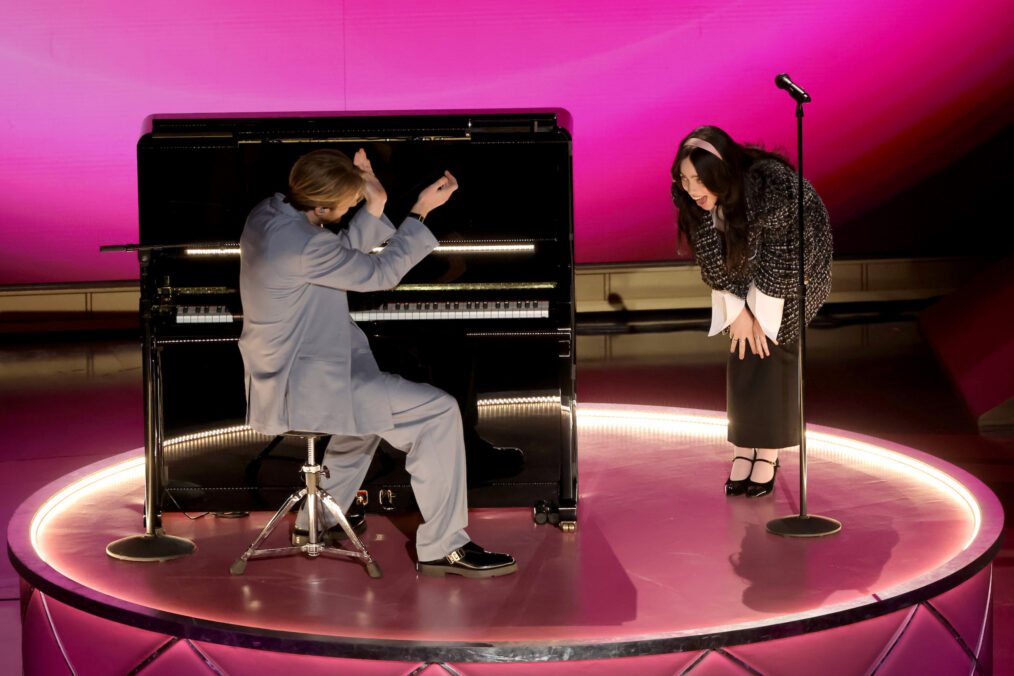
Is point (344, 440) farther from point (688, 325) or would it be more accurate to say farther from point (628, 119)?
point (688, 325)

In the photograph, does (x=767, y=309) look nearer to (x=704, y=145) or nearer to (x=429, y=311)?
(x=704, y=145)

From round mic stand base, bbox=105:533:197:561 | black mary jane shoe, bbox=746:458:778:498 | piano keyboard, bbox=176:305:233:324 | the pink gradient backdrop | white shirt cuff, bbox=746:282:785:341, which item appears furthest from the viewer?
the pink gradient backdrop

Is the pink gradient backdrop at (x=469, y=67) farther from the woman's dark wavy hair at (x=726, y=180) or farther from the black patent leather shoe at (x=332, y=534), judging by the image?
the black patent leather shoe at (x=332, y=534)

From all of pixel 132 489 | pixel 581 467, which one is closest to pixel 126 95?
pixel 132 489

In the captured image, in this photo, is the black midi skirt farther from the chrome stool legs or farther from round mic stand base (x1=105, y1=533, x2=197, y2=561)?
round mic stand base (x1=105, y1=533, x2=197, y2=561)

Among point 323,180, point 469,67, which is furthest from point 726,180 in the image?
point 469,67

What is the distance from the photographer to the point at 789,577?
331 cm

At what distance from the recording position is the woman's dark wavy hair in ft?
12.8

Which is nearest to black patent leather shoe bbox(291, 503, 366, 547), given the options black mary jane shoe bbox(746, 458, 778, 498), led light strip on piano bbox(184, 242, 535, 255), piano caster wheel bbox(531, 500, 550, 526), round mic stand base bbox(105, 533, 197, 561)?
round mic stand base bbox(105, 533, 197, 561)

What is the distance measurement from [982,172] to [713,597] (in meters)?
8.56

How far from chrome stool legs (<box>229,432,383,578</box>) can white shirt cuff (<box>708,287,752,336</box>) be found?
4.89 ft

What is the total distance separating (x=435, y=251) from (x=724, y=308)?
1.07 m

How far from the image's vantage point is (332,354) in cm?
339

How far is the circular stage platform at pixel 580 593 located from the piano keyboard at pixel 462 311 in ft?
2.31
